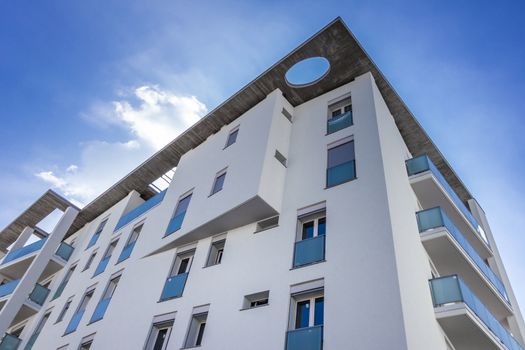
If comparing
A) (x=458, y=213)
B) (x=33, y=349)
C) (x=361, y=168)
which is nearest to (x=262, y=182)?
(x=361, y=168)

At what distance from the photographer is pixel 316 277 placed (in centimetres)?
991

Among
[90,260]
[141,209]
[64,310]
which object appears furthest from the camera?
[90,260]

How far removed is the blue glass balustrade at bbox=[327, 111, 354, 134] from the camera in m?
14.4

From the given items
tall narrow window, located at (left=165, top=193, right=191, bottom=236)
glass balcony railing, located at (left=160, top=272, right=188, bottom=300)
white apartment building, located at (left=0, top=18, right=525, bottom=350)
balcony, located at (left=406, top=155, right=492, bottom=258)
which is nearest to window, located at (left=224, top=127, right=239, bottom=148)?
white apartment building, located at (left=0, top=18, right=525, bottom=350)

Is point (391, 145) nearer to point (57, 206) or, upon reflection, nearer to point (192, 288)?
point (192, 288)

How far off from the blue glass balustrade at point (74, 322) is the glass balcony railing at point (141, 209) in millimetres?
5298

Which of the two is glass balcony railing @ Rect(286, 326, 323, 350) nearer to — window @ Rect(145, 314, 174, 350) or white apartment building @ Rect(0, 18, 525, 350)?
white apartment building @ Rect(0, 18, 525, 350)

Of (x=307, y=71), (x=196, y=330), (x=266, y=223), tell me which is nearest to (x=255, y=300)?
(x=196, y=330)

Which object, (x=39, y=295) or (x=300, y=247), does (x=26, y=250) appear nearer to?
(x=39, y=295)

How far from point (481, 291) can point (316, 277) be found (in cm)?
797

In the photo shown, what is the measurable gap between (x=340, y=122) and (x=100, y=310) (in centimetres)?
1205

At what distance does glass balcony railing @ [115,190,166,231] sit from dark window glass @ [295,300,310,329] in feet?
37.7

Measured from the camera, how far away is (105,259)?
20.0m

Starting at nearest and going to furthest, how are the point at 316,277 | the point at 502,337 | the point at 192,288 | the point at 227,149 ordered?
the point at 316,277 → the point at 502,337 → the point at 192,288 → the point at 227,149
